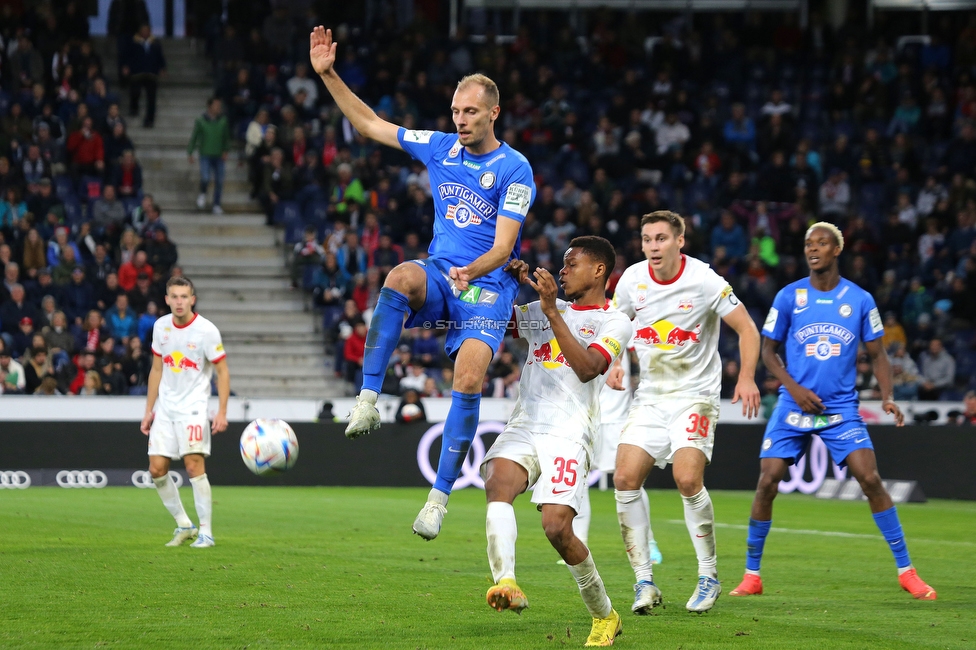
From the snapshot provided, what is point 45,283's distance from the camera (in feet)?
66.2

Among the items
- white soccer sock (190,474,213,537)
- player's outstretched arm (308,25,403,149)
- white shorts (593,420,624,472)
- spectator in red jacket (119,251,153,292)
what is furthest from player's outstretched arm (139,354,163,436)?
spectator in red jacket (119,251,153,292)

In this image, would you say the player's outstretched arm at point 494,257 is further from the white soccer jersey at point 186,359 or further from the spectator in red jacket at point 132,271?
the spectator in red jacket at point 132,271

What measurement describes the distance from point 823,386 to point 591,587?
3276 millimetres

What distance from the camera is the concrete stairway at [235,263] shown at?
2202 cm

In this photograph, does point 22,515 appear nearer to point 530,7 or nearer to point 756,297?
point 756,297

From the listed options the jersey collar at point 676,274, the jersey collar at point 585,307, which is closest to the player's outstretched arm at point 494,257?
the jersey collar at point 585,307

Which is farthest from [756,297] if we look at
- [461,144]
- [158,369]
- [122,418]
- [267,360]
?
[461,144]

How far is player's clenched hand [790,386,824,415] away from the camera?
858 centimetres

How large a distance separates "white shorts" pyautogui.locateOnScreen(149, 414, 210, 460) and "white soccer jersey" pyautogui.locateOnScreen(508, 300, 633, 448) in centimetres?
509

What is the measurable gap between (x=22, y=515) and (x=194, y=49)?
675 inches

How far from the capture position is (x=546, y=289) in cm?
604

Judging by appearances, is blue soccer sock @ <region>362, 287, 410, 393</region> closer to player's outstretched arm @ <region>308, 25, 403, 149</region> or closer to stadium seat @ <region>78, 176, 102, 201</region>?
player's outstretched arm @ <region>308, 25, 403, 149</region>

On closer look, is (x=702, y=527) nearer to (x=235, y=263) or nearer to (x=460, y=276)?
(x=460, y=276)

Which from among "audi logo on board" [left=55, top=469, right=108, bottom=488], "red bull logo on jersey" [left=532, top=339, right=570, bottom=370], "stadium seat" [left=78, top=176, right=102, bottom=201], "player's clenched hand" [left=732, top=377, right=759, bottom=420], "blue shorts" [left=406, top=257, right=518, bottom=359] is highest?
"blue shorts" [left=406, top=257, right=518, bottom=359]
